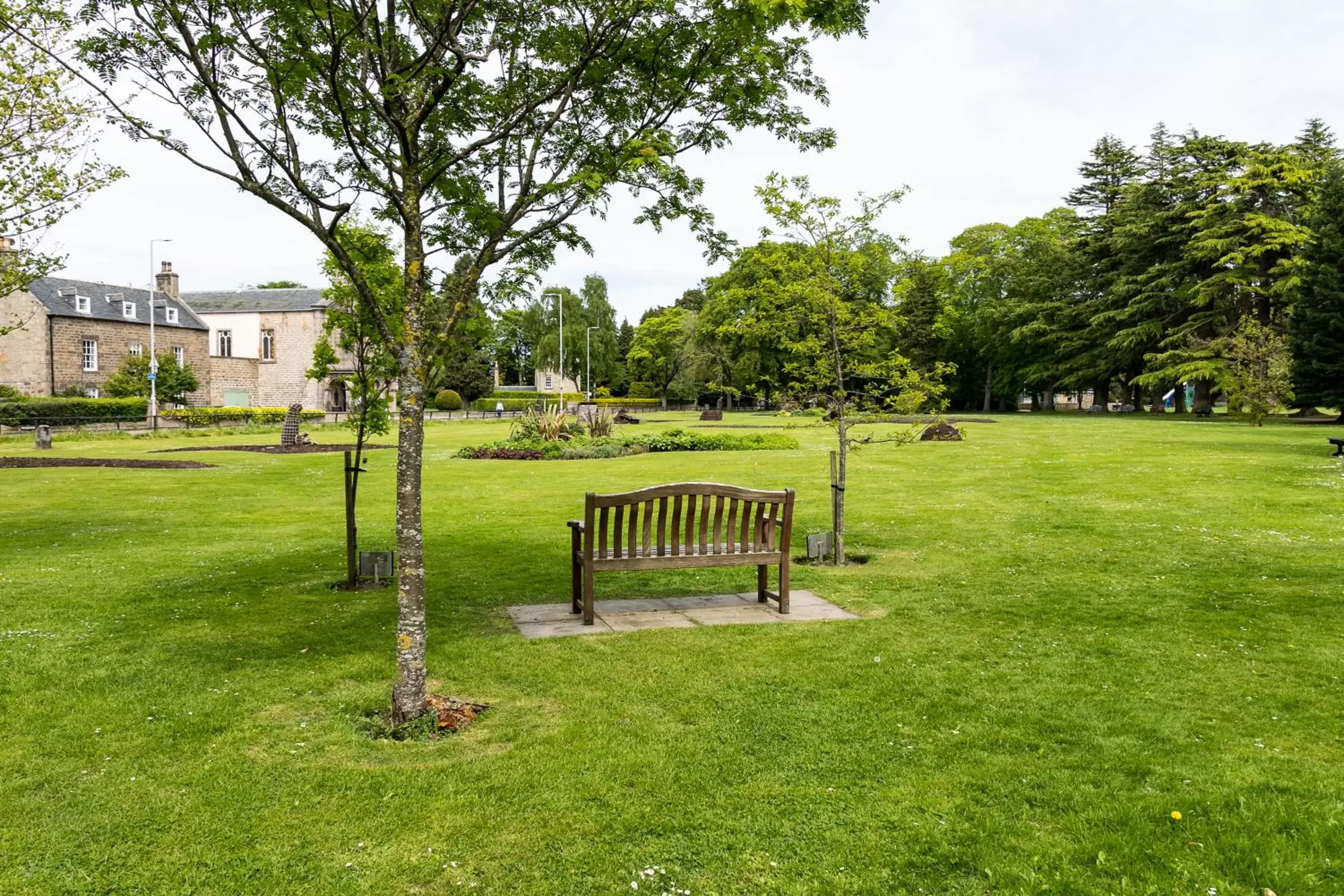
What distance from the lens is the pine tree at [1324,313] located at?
34.3 m

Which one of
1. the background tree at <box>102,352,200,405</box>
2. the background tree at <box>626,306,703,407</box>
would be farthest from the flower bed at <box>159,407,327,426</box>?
the background tree at <box>626,306,703,407</box>

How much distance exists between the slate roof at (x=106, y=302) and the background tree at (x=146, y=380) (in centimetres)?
375

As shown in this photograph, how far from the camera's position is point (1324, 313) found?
34562 millimetres

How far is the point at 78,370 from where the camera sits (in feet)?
181

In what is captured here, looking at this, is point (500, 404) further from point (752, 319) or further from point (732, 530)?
point (732, 530)

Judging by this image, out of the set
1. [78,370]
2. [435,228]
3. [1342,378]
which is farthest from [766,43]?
[78,370]

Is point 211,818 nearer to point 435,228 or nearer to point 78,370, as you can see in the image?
point 435,228

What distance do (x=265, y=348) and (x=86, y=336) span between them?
16321 mm

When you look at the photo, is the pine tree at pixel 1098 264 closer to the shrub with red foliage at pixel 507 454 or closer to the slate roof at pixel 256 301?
the shrub with red foliage at pixel 507 454

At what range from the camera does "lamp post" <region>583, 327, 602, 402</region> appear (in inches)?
3164

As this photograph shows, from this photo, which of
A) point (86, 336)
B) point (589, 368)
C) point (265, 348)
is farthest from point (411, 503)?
point (589, 368)

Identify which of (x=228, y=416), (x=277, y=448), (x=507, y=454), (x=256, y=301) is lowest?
(x=277, y=448)

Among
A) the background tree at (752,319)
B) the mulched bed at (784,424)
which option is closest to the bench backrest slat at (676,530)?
the background tree at (752,319)

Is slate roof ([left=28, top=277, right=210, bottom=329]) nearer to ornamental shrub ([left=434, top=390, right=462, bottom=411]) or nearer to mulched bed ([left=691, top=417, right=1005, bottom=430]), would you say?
ornamental shrub ([left=434, top=390, right=462, bottom=411])
